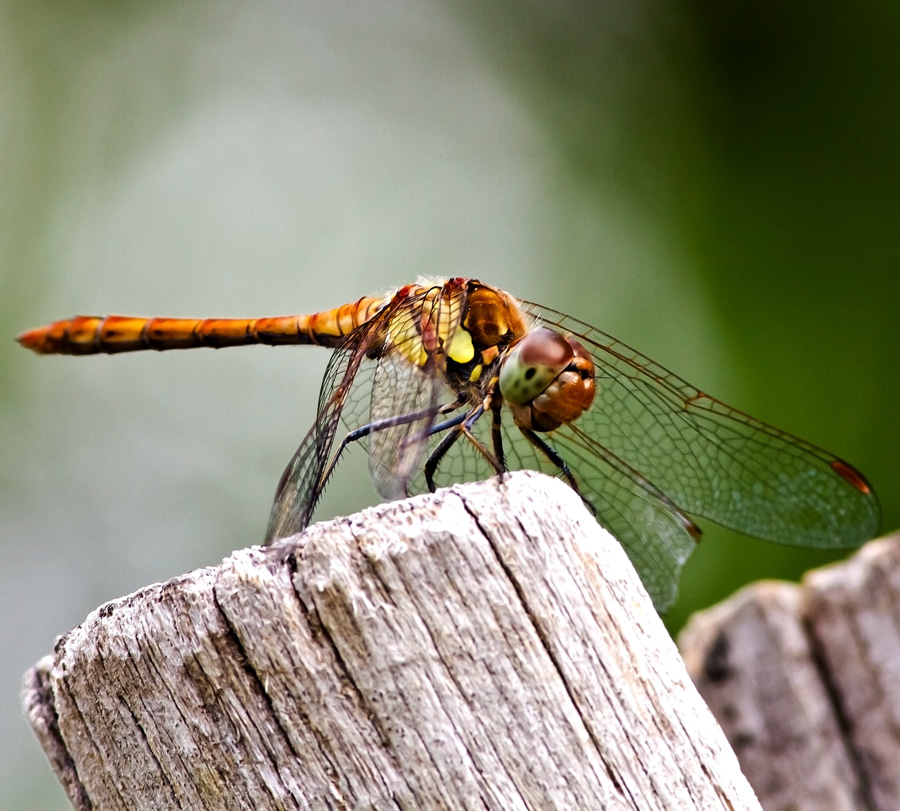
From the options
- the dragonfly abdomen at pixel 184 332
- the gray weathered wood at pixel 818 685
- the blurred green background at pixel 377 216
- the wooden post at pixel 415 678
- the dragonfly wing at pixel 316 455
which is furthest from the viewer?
the blurred green background at pixel 377 216

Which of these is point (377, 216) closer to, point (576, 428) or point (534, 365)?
point (576, 428)

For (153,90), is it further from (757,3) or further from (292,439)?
(757,3)

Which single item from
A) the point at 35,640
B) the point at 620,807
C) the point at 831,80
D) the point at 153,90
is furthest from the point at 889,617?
the point at 153,90

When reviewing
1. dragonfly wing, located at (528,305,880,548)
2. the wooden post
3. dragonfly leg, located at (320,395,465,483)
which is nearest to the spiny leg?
dragonfly leg, located at (320,395,465,483)

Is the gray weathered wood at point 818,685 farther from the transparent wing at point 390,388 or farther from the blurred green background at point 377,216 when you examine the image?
the blurred green background at point 377,216

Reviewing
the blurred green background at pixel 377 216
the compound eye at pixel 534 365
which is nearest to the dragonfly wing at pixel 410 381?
the compound eye at pixel 534 365

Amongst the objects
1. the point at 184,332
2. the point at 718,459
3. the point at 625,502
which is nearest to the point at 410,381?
the point at 625,502

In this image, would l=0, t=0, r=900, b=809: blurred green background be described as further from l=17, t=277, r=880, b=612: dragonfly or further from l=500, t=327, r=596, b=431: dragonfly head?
l=500, t=327, r=596, b=431: dragonfly head
